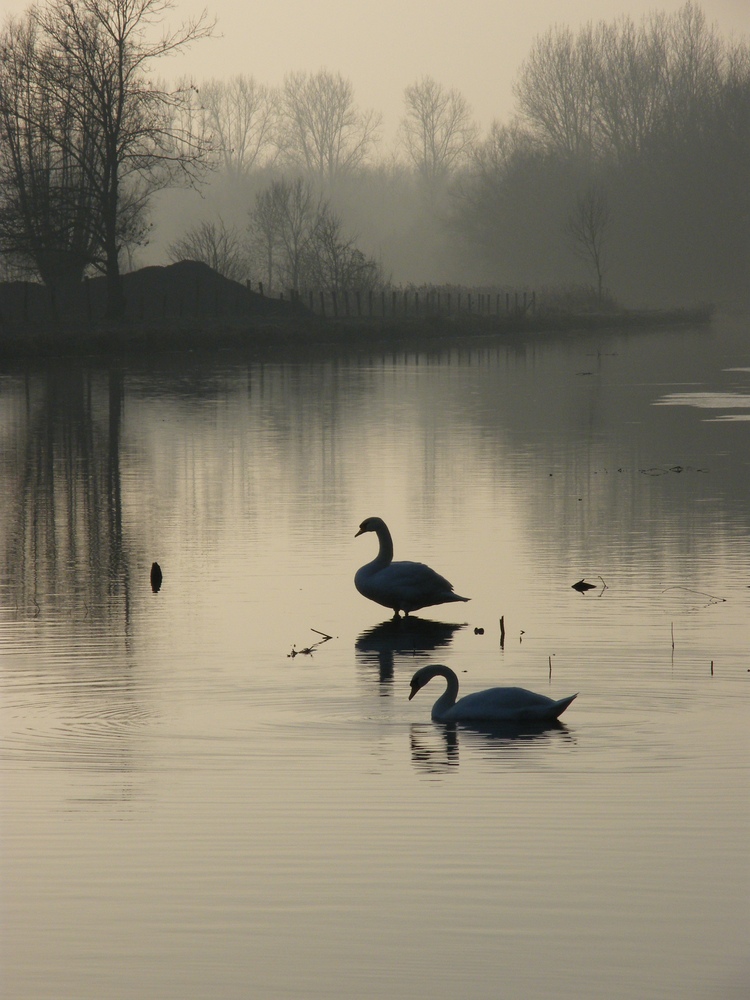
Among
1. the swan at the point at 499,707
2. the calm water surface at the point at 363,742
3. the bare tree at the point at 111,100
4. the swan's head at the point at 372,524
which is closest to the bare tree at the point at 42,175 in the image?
the bare tree at the point at 111,100

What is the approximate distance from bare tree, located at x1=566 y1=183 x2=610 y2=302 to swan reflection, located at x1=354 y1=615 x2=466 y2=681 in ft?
279

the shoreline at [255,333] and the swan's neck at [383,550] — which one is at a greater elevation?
A: the shoreline at [255,333]

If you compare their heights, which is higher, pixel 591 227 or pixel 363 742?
pixel 591 227

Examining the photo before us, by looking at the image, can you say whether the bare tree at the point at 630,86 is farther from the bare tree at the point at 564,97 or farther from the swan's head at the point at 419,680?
the swan's head at the point at 419,680

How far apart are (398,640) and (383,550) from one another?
3.73 ft

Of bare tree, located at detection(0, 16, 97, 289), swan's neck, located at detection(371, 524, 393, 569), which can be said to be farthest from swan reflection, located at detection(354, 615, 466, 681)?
bare tree, located at detection(0, 16, 97, 289)

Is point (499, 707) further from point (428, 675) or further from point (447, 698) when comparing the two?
point (428, 675)

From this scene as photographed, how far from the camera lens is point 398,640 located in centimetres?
1096

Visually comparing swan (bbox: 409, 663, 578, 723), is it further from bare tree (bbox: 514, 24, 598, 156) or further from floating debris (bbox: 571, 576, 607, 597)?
bare tree (bbox: 514, 24, 598, 156)

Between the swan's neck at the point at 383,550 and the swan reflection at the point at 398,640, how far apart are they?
1.42 ft

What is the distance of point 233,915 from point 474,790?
6.16ft

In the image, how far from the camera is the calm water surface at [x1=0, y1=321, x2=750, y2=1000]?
17.4 feet

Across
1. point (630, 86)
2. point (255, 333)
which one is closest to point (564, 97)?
point (630, 86)

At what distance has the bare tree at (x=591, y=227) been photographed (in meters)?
99.6
